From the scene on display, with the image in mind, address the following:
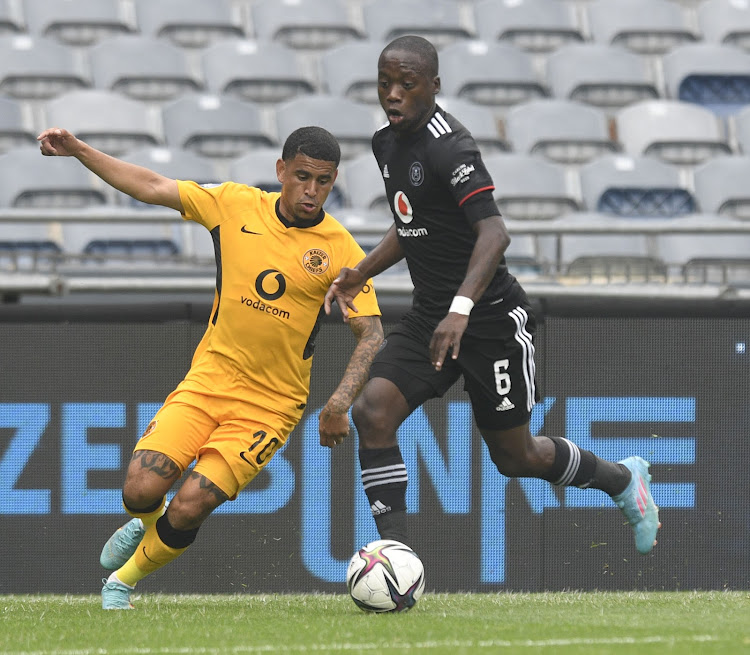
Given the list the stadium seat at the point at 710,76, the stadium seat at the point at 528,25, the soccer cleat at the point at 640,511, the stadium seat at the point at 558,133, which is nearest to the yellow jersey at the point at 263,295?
the soccer cleat at the point at 640,511

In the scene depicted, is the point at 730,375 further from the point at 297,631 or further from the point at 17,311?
the point at 17,311

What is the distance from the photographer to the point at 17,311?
6.16 meters

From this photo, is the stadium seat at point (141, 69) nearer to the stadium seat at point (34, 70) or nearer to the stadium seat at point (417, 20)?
the stadium seat at point (34, 70)

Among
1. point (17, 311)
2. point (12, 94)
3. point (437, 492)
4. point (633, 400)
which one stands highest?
point (12, 94)

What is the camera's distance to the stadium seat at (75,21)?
13516 millimetres

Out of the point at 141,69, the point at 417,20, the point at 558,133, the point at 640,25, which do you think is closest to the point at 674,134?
the point at 558,133

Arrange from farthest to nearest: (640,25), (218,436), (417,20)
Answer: (640,25) → (417,20) → (218,436)

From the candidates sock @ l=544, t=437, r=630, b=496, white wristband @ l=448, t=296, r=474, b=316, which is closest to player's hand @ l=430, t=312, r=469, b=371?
white wristband @ l=448, t=296, r=474, b=316

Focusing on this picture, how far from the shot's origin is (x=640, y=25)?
14.5 metres

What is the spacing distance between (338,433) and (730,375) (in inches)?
103

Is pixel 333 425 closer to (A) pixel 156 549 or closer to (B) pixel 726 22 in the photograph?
(A) pixel 156 549

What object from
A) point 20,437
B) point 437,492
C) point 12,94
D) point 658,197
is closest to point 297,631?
point 437,492

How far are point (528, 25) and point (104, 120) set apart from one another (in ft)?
18.3

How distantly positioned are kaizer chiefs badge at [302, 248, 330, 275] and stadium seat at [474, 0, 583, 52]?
9799mm
